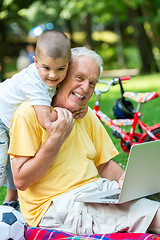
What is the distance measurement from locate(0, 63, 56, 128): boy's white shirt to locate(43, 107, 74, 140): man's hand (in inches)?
4.4

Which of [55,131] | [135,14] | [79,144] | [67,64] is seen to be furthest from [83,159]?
[135,14]

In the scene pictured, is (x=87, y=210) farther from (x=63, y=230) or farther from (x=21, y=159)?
(x=21, y=159)

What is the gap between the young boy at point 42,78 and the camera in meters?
2.33

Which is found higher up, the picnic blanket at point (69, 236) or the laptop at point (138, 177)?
the laptop at point (138, 177)

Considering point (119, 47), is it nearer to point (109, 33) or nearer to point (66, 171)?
point (109, 33)

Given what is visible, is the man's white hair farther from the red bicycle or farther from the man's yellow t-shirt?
the red bicycle

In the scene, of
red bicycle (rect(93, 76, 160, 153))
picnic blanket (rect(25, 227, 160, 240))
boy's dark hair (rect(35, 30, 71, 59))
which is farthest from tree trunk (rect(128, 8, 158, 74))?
picnic blanket (rect(25, 227, 160, 240))

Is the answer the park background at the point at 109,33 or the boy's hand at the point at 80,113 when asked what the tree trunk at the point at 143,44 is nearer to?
the park background at the point at 109,33

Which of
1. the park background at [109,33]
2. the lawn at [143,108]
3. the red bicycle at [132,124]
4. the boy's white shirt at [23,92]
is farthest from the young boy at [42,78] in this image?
the red bicycle at [132,124]

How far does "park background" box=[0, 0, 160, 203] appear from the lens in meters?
12.6

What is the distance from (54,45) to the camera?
235cm

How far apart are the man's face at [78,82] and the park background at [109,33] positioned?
1.98ft

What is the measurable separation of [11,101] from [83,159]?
0.58 meters

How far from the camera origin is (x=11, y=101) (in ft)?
8.34
